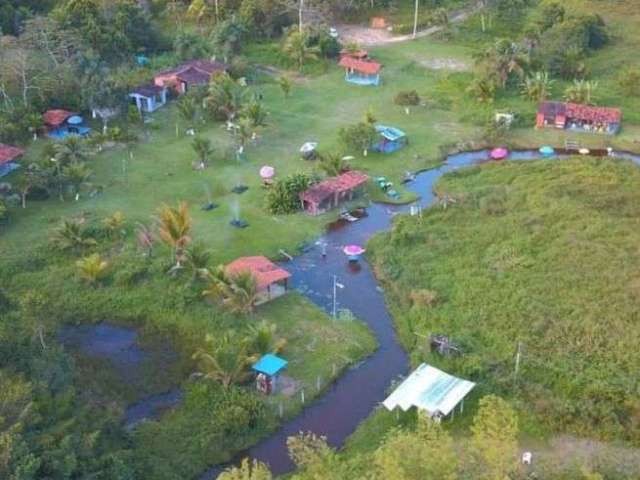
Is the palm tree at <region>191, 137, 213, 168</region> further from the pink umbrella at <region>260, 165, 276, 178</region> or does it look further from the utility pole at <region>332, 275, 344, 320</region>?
the utility pole at <region>332, 275, 344, 320</region>

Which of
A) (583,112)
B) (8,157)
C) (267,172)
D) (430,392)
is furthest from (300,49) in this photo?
(430,392)

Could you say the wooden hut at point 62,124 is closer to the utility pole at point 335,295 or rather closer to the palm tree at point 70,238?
the palm tree at point 70,238

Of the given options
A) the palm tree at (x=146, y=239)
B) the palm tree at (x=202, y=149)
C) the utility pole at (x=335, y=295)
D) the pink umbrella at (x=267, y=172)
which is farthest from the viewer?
the palm tree at (x=202, y=149)

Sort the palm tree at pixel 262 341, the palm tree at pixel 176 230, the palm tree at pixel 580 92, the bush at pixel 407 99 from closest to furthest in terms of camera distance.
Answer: the palm tree at pixel 262 341
the palm tree at pixel 176 230
the palm tree at pixel 580 92
the bush at pixel 407 99

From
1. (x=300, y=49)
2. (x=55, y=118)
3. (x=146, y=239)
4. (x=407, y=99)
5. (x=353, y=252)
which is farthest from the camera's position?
A: (x=300, y=49)

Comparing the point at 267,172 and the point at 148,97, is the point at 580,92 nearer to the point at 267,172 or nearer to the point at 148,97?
the point at 267,172

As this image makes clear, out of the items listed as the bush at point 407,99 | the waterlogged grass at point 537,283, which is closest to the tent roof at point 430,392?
the waterlogged grass at point 537,283
